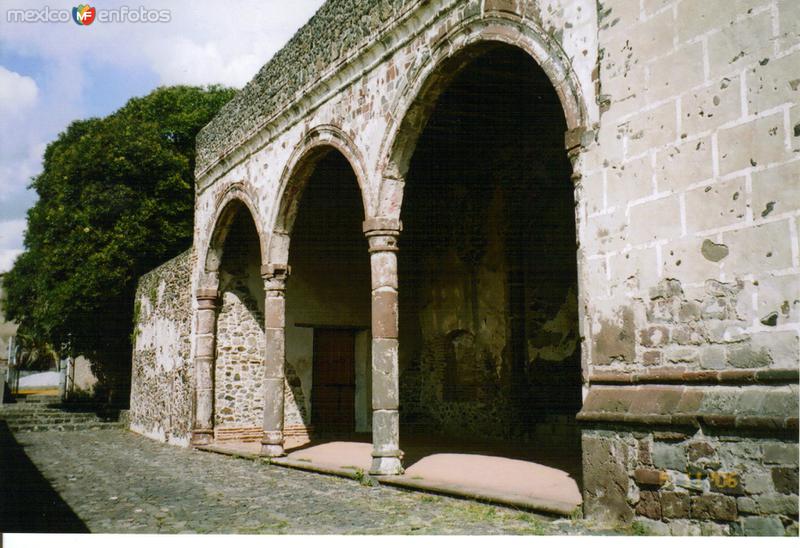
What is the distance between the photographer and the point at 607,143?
543 centimetres

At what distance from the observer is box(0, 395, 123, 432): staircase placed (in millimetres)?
18281

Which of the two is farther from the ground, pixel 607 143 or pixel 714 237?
pixel 607 143

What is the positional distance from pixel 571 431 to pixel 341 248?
17.8 feet

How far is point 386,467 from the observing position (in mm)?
7793

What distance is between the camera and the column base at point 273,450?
1027 cm

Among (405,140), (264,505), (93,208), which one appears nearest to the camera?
(264,505)

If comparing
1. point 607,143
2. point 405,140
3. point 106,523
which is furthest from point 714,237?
point 106,523

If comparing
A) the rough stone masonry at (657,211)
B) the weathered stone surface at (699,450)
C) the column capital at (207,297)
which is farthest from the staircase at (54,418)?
the weathered stone surface at (699,450)

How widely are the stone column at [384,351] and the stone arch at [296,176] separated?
4.13ft

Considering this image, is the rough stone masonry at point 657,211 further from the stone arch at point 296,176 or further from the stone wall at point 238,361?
the stone wall at point 238,361

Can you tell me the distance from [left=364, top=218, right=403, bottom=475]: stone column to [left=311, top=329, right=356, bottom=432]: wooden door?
579 cm

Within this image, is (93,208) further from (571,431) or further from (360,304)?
(571,431)
